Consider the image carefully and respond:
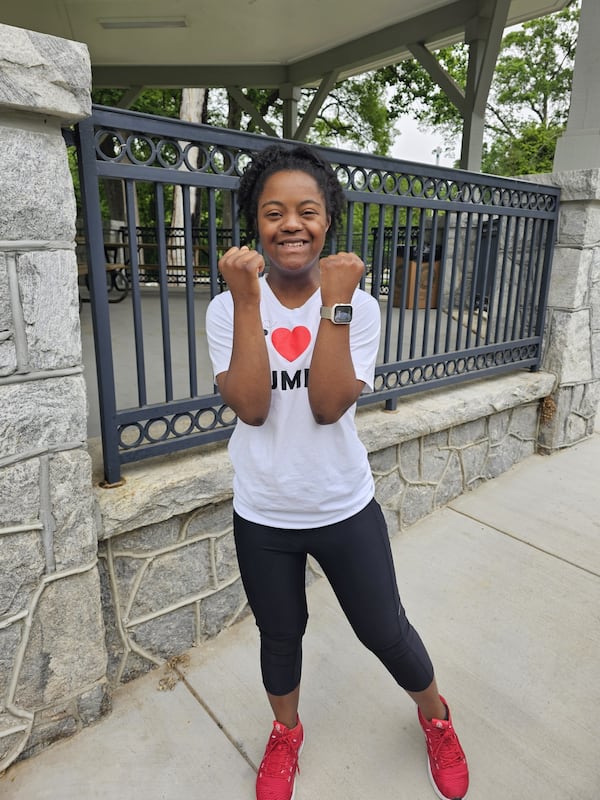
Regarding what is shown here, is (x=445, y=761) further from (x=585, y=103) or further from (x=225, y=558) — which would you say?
(x=585, y=103)

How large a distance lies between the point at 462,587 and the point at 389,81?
631 inches

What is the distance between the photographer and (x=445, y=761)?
165 centimetres

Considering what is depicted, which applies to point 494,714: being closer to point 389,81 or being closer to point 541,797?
point 541,797

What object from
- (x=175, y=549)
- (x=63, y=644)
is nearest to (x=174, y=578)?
(x=175, y=549)

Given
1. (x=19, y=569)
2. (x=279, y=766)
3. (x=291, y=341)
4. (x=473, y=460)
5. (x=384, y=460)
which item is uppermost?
(x=291, y=341)

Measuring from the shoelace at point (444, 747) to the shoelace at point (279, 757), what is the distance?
0.42 metres

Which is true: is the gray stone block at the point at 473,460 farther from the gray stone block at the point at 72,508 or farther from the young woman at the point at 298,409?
the gray stone block at the point at 72,508

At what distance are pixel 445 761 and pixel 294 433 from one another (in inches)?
45.4

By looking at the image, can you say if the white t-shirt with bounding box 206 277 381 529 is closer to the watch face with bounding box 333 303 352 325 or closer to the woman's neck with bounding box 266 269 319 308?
the woman's neck with bounding box 266 269 319 308

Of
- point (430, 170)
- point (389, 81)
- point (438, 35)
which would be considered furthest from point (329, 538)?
point (389, 81)

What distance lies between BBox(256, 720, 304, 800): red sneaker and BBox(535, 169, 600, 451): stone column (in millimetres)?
3097

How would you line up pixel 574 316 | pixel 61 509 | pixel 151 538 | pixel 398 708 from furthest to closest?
pixel 574 316
pixel 151 538
pixel 398 708
pixel 61 509

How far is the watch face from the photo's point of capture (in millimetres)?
1183

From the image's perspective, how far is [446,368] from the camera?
11.1 feet
